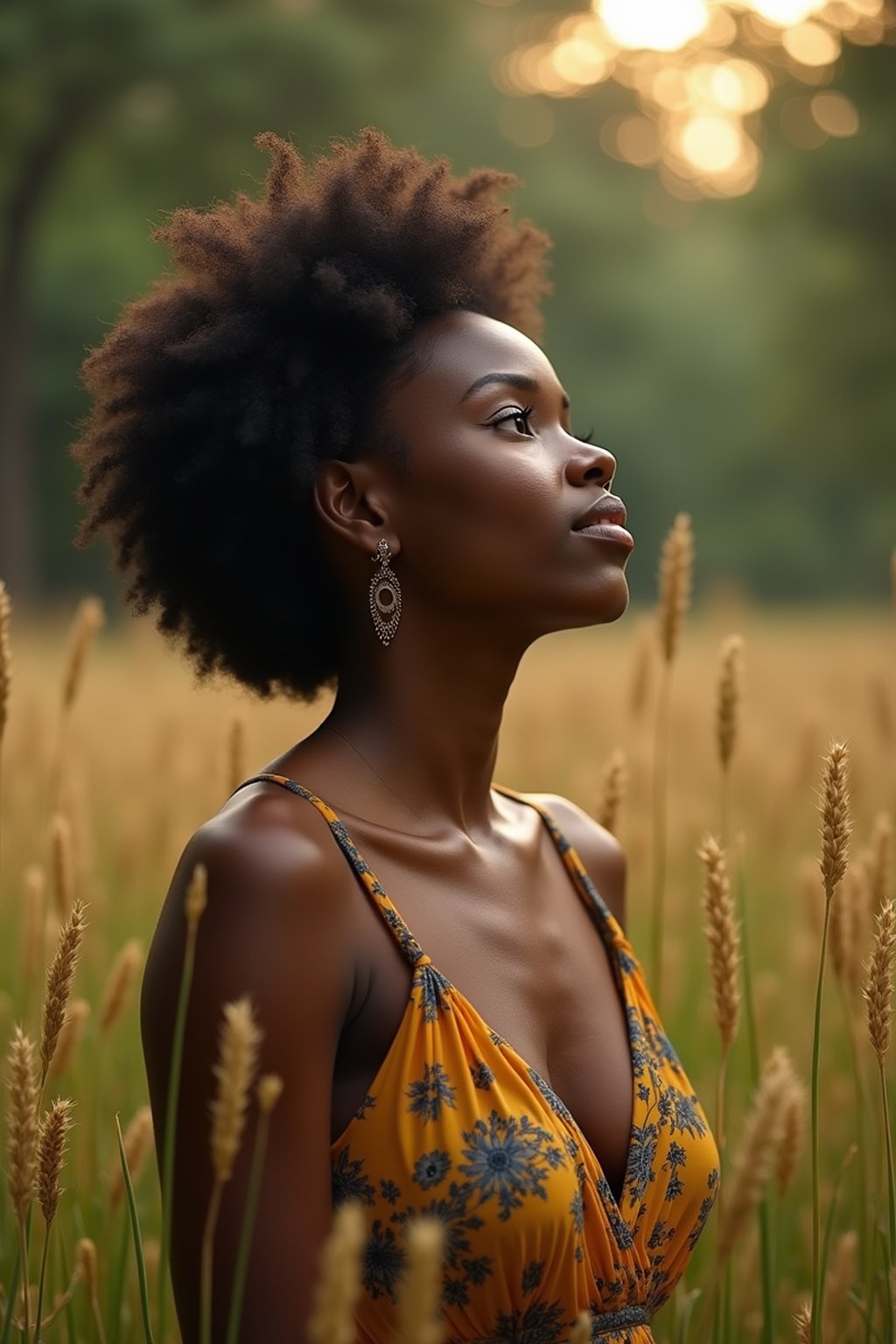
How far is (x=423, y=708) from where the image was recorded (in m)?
1.58

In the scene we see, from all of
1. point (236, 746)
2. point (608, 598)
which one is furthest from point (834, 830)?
point (236, 746)

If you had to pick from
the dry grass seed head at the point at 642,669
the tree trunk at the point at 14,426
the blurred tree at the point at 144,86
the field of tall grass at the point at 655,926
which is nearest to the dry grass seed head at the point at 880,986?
the field of tall grass at the point at 655,926

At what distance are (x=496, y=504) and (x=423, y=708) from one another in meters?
0.23

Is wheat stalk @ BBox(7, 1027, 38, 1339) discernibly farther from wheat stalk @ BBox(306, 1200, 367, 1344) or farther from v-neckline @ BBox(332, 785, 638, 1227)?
wheat stalk @ BBox(306, 1200, 367, 1344)

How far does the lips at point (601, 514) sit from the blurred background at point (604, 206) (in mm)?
8290

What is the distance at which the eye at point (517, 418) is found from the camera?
5.17ft

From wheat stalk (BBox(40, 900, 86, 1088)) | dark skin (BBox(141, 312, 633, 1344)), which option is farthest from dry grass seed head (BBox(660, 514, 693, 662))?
wheat stalk (BBox(40, 900, 86, 1088))

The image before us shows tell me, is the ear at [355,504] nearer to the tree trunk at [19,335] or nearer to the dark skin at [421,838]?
the dark skin at [421,838]

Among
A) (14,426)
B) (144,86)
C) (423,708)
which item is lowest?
(423,708)

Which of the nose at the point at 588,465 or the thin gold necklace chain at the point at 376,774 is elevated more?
the nose at the point at 588,465

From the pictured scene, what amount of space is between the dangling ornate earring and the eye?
18 cm

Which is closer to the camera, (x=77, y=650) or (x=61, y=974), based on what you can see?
(x=61, y=974)

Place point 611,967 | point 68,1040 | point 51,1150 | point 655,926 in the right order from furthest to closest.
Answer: point 655,926 < point 68,1040 < point 611,967 < point 51,1150

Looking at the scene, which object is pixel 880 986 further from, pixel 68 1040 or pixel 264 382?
pixel 68 1040
